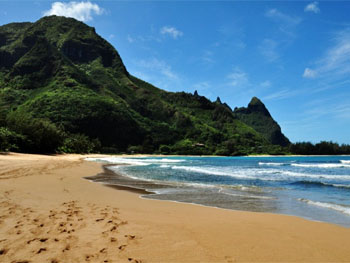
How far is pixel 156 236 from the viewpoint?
5492 millimetres

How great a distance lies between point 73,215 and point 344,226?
25.1 feet

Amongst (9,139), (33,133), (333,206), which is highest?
(33,133)

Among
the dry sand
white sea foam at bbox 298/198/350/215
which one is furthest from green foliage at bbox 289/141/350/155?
the dry sand

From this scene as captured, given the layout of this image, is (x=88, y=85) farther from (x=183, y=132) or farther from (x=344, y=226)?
(x=344, y=226)

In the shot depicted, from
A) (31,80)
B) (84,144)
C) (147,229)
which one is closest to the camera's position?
(147,229)

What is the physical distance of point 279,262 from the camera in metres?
4.44

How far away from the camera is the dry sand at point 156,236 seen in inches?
175

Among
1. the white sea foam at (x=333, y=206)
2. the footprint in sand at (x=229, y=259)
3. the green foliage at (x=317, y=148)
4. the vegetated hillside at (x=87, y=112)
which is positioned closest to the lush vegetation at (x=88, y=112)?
the vegetated hillside at (x=87, y=112)

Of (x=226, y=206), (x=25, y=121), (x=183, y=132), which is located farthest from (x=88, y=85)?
(x=226, y=206)

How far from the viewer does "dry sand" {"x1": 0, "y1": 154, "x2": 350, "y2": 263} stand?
4434 millimetres

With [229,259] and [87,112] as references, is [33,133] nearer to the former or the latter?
[229,259]

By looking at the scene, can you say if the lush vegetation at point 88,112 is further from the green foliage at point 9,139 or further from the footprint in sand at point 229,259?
the footprint in sand at point 229,259

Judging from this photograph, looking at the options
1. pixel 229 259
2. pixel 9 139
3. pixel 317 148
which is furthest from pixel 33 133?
pixel 317 148

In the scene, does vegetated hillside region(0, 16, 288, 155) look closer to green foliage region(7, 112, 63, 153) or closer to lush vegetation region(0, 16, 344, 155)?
lush vegetation region(0, 16, 344, 155)
